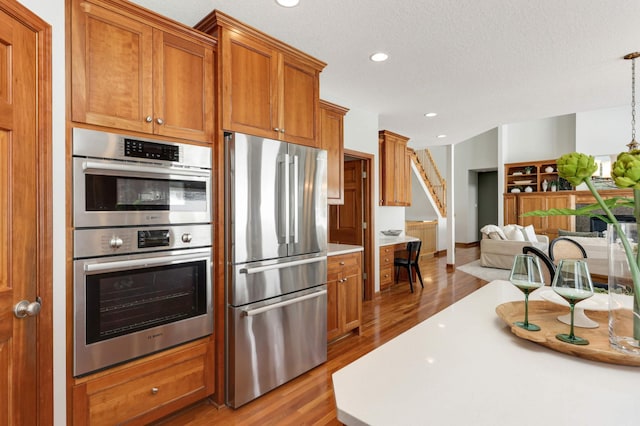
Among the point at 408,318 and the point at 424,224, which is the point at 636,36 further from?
the point at 424,224

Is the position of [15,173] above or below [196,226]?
above

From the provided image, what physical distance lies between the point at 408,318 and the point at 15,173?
3.70 meters

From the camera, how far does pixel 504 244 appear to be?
6.70 meters

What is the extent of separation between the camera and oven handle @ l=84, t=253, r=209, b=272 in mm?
1669

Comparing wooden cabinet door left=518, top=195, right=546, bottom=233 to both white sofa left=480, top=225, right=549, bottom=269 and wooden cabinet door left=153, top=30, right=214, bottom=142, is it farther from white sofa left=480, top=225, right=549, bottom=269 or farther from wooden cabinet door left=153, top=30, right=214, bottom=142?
wooden cabinet door left=153, top=30, right=214, bottom=142

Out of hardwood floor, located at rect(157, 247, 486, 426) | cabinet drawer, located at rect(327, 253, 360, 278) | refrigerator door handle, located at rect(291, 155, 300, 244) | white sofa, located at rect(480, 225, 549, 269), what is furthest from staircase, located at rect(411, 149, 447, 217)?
refrigerator door handle, located at rect(291, 155, 300, 244)

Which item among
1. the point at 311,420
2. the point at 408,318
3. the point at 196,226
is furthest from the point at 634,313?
the point at 408,318

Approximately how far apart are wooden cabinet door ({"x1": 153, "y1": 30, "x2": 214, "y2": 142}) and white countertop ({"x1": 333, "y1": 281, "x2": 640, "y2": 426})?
68.6 inches

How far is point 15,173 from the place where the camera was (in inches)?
52.7

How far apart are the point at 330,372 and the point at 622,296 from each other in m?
2.18

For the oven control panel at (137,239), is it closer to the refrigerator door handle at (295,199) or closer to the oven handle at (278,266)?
the oven handle at (278,266)

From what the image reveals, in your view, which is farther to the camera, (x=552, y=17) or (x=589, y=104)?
(x=589, y=104)

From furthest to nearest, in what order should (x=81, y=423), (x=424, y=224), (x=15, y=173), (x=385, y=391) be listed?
1. (x=424, y=224)
2. (x=81, y=423)
3. (x=15, y=173)
4. (x=385, y=391)

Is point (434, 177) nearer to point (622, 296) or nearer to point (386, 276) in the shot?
point (386, 276)
